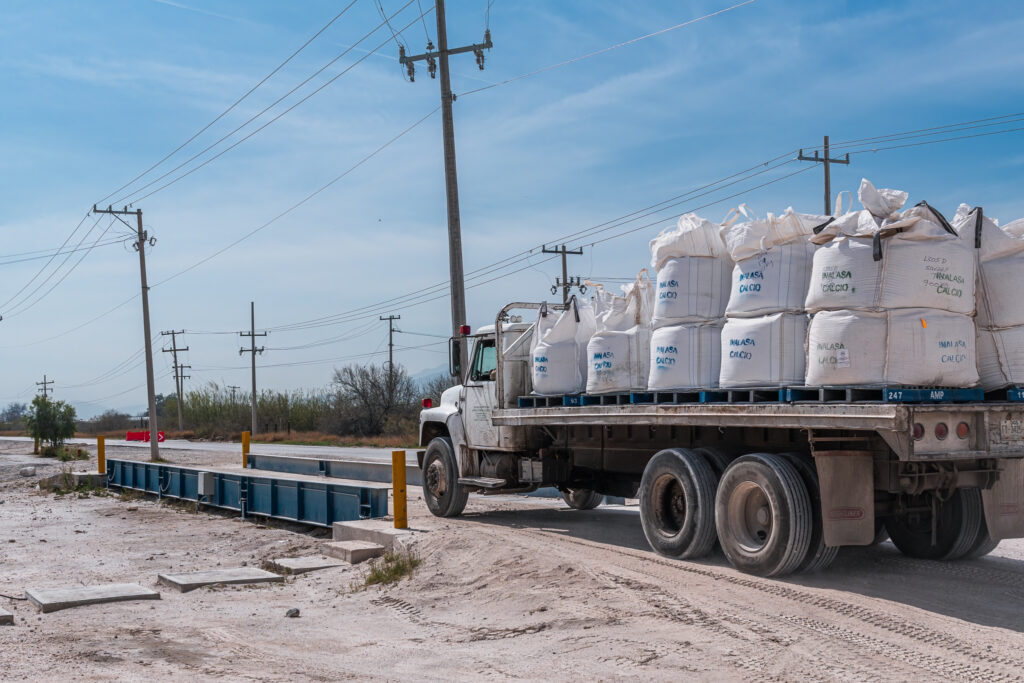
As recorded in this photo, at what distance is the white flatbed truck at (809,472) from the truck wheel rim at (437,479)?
8.24 ft

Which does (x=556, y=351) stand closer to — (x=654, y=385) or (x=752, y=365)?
(x=654, y=385)

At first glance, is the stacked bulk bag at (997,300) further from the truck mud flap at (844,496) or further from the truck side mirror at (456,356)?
the truck side mirror at (456,356)

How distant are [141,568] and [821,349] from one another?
31.2 ft

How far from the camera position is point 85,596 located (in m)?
9.73

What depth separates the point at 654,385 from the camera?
9.61 meters

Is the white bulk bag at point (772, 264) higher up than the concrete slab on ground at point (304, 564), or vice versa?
the white bulk bag at point (772, 264)

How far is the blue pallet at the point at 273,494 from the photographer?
14.2 meters

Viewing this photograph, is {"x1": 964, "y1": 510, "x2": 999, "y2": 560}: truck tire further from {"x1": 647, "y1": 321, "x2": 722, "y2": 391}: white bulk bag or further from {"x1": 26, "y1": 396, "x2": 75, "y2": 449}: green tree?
{"x1": 26, "y1": 396, "x2": 75, "y2": 449}: green tree

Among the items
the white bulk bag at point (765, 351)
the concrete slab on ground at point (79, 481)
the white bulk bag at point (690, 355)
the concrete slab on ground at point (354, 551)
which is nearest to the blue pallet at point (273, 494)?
the concrete slab on ground at point (354, 551)

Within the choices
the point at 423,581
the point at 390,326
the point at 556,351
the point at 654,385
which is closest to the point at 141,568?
the point at 423,581

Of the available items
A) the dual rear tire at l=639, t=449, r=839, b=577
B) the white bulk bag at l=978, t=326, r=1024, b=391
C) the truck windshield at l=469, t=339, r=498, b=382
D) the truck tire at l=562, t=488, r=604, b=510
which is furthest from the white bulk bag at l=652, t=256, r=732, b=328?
the truck tire at l=562, t=488, r=604, b=510

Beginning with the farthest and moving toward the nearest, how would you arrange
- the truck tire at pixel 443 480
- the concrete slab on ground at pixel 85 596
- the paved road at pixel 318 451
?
the paved road at pixel 318 451, the truck tire at pixel 443 480, the concrete slab on ground at pixel 85 596

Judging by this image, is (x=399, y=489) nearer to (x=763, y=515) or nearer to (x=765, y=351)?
(x=763, y=515)

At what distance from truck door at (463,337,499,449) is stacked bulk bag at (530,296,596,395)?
1469 mm
